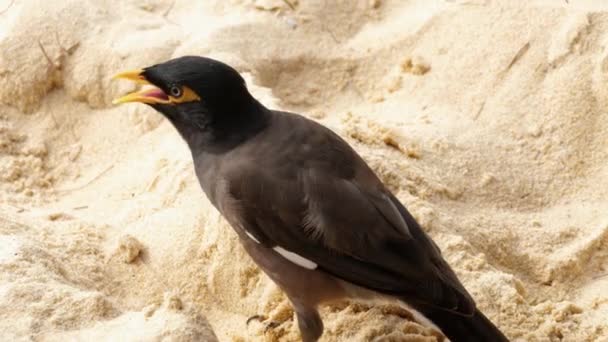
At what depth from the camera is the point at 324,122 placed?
4734mm

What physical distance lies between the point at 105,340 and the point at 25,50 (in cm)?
223

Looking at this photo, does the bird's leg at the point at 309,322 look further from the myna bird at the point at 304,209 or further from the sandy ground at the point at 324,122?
the sandy ground at the point at 324,122

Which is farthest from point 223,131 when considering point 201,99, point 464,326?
point 464,326

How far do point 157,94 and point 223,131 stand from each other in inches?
11.1

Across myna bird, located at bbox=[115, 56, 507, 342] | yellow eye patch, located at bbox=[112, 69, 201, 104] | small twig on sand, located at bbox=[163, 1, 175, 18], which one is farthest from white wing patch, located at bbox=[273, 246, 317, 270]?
small twig on sand, located at bbox=[163, 1, 175, 18]

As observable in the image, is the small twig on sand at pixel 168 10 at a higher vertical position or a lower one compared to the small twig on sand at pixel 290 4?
lower

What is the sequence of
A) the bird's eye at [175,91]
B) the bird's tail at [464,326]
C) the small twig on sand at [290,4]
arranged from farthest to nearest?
the small twig on sand at [290,4] < the bird's eye at [175,91] < the bird's tail at [464,326]

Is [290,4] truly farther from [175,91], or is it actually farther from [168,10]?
[175,91]

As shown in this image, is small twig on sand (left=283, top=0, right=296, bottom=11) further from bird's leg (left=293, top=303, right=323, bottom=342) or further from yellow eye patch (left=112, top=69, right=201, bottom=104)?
bird's leg (left=293, top=303, right=323, bottom=342)

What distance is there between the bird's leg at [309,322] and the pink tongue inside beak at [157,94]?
0.91 metres

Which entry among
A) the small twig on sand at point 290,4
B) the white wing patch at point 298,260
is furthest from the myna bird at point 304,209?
the small twig on sand at point 290,4

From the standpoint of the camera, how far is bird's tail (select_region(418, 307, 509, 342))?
355 centimetres

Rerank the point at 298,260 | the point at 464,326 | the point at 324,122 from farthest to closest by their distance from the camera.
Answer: the point at 324,122 < the point at 298,260 < the point at 464,326

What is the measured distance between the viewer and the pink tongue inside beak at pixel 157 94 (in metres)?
3.87
